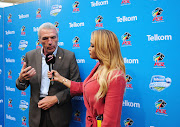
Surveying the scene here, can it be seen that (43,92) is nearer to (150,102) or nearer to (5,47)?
(150,102)

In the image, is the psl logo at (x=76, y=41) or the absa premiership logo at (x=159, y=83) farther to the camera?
the psl logo at (x=76, y=41)

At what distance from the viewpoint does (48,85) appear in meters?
2.53

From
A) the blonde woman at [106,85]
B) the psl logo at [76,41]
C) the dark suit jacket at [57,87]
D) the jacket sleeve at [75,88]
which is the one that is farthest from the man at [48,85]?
the blonde woman at [106,85]

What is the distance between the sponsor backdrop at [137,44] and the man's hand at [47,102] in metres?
0.55

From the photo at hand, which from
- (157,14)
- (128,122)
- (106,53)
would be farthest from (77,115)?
(157,14)

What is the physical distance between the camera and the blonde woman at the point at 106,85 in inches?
66.3

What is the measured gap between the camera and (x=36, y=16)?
330cm

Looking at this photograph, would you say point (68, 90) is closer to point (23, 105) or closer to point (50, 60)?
point (50, 60)

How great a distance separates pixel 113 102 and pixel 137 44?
967mm

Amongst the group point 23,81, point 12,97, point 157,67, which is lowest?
point 12,97

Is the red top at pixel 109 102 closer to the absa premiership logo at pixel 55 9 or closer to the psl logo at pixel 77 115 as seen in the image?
the psl logo at pixel 77 115

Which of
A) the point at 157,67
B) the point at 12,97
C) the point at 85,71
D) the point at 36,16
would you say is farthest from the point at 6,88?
the point at 157,67

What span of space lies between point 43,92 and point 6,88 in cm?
164

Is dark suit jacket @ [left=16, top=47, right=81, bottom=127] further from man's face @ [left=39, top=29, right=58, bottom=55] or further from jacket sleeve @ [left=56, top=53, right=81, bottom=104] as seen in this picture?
man's face @ [left=39, top=29, right=58, bottom=55]
